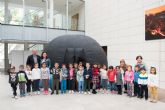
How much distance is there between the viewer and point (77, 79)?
1016cm

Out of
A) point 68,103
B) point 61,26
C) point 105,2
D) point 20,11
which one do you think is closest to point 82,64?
point 68,103

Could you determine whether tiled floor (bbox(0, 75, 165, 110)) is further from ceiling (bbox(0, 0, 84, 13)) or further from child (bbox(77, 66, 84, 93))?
ceiling (bbox(0, 0, 84, 13))

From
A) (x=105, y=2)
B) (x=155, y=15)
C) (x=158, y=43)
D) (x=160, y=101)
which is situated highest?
(x=105, y=2)

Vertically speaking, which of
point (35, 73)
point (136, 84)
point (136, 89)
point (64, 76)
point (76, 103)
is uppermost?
point (35, 73)

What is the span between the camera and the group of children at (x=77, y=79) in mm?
9320

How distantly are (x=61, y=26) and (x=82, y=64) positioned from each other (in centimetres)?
996

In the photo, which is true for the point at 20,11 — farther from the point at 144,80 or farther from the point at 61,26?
the point at 144,80

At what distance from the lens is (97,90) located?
34.8 ft

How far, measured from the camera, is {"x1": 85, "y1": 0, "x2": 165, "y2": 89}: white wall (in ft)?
39.8

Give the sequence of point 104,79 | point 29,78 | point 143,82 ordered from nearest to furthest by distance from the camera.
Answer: point 143,82 → point 29,78 → point 104,79

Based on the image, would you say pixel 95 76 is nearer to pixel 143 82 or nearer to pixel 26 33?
pixel 143 82

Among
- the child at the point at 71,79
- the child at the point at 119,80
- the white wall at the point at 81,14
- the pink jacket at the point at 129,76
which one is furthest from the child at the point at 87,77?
the white wall at the point at 81,14

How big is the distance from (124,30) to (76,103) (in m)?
8.34

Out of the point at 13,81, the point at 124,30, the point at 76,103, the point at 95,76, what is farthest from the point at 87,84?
the point at 124,30
